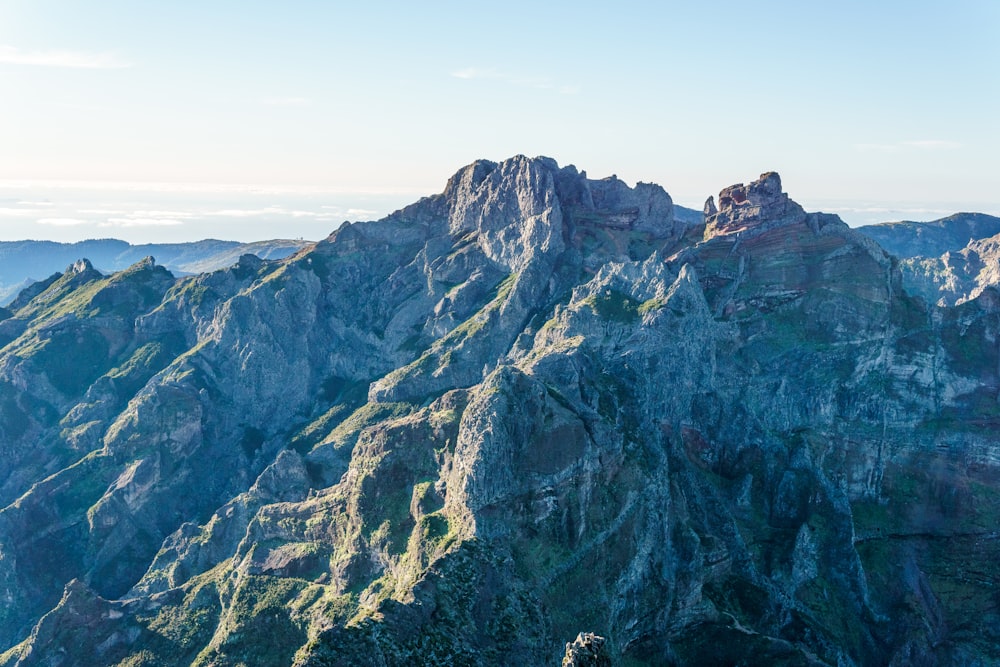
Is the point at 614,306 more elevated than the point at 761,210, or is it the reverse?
the point at 761,210

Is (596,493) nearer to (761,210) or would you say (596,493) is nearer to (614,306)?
(614,306)

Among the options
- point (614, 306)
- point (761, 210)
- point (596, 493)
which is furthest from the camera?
point (761, 210)

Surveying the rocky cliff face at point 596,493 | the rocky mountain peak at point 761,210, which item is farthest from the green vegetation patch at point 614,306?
the rocky mountain peak at point 761,210

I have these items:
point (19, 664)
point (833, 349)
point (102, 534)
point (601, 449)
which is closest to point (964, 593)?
point (833, 349)

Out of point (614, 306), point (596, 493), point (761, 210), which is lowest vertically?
point (596, 493)

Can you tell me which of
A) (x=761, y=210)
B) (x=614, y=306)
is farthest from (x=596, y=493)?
(x=761, y=210)

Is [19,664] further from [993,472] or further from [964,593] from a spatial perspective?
[993,472]

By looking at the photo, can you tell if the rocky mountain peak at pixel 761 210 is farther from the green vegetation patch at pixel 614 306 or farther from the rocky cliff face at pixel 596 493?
the green vegetation patch at pixel 614 306
